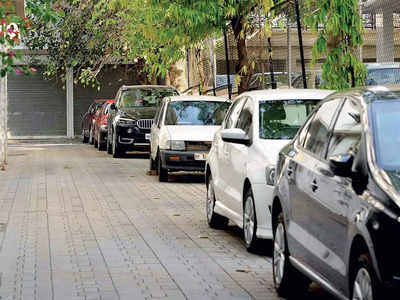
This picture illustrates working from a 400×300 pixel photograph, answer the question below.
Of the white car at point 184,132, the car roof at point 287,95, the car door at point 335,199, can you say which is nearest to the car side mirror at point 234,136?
the car roof at point 287,95

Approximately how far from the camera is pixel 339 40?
16797mm

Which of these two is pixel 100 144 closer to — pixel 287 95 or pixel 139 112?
pixel 139 112

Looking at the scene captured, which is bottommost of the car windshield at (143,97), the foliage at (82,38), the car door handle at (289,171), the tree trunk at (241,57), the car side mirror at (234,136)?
the car door handle at (289,171)

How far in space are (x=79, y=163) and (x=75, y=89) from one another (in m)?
21.4

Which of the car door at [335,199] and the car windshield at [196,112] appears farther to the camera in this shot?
the car windshield at [196,112]

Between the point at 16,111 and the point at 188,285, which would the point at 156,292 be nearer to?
the point at 188,285

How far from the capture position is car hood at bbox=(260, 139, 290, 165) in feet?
35.5

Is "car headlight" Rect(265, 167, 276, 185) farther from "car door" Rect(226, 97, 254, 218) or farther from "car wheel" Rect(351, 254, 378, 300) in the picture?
"car wheel" Rect(351, 254, 378, 300)

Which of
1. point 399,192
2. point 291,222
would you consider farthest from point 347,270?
point 291,222

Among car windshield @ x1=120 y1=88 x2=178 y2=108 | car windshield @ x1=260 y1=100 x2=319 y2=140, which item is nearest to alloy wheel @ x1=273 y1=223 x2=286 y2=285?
Result: car windshield @ x1=260 y1=100 x2=319 y2=140

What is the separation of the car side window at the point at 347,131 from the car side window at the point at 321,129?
0.59 ft

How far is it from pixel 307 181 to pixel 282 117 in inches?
174

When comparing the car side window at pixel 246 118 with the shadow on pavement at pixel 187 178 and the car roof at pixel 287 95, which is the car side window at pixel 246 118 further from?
the shadow on pavement at pixel 187 178

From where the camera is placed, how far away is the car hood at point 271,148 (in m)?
10.8
